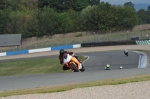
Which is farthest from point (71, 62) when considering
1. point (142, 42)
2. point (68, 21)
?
point (68, 21)

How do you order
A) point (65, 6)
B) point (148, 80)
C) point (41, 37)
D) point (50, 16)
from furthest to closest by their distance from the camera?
point (65, 6) → point (50, 16) → point (41, 37) → point (148, 80)

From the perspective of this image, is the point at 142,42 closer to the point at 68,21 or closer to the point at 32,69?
the point at 32,69

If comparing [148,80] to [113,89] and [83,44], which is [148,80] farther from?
[83,44]

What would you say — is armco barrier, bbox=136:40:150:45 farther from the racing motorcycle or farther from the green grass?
the racing motorcycle

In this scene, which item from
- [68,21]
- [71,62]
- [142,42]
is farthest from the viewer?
[68,21]

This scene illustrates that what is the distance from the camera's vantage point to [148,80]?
39.3ft

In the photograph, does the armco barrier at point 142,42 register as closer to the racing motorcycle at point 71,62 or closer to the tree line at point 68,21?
the racing motorcycle at point 71,62

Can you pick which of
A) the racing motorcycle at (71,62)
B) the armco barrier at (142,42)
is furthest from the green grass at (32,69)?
the armco barrier at (142,42)

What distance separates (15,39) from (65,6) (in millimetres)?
42395

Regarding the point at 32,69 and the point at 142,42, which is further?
the point at 142,42

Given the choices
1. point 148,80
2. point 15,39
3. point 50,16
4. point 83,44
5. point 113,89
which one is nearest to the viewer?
point 113,89

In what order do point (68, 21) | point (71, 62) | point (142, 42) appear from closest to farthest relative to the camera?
point (71, 62)
point (142, 42)
point (68, 21)

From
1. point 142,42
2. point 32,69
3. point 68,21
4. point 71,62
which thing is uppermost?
point 68,21

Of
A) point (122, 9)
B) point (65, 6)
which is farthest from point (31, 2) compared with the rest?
point (122, 9)
